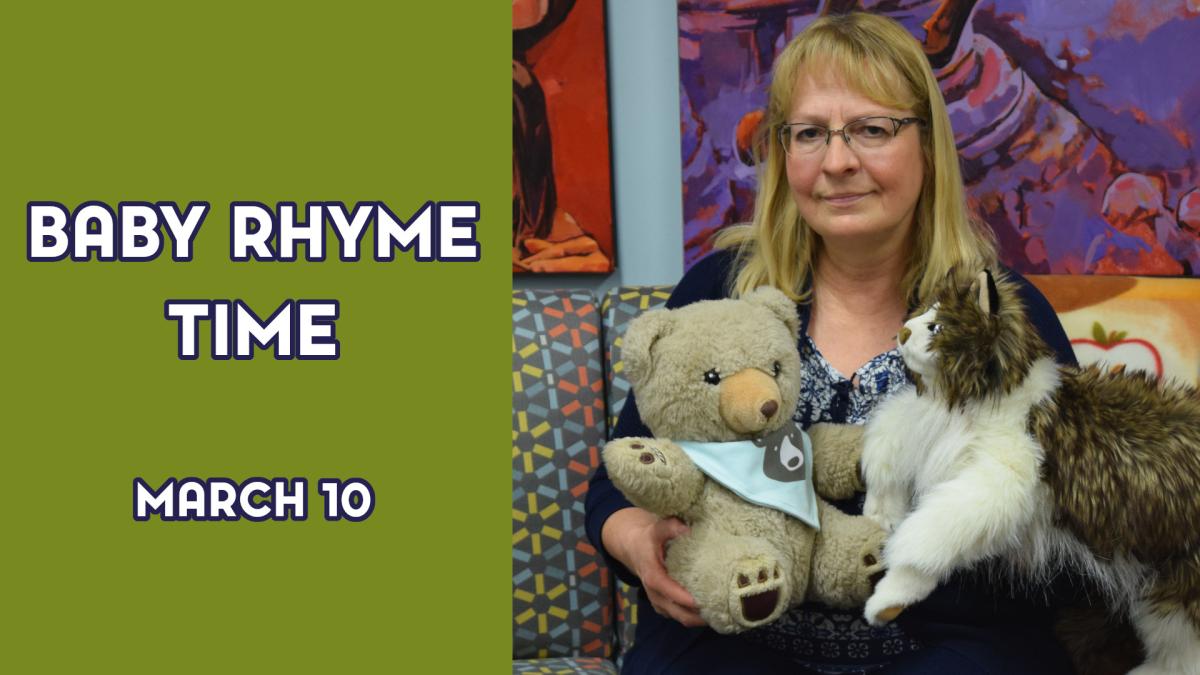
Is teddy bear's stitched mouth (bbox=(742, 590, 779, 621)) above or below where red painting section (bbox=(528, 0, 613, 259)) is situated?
below

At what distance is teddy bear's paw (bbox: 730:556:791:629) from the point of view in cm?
114

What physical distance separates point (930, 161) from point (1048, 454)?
486mm

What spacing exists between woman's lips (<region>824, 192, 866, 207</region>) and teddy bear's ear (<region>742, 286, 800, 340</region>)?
17 centimetres

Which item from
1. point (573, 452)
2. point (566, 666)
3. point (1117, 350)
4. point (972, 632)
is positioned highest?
point (1117, 350)

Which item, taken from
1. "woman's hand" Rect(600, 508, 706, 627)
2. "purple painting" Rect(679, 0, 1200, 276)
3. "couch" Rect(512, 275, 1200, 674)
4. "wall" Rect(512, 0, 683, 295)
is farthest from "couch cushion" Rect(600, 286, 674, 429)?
"woman's hand" Rect(600, 508, 706, 627)

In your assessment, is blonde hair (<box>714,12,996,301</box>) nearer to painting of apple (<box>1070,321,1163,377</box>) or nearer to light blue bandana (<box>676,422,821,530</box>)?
light blue bandana (<box>676,422,821,530</box>)

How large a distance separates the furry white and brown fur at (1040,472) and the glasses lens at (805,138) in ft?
1.06

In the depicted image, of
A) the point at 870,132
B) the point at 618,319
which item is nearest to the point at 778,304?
the point at 870,132

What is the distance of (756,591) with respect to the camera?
3.73 feet

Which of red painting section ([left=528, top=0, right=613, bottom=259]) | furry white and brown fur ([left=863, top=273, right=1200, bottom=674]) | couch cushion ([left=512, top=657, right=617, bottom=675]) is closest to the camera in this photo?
furry white and brown fur ([left=863, top=273, right=1200, bottom=674])

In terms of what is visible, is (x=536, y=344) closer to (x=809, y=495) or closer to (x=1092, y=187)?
(x=809, y=495)

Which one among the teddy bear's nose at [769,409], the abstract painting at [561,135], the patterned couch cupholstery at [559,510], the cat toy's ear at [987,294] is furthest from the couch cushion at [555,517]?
the cat toy's ear at [987,294]

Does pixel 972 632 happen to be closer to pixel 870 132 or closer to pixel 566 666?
pixel 870 132

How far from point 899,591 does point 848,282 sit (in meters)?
0.49
